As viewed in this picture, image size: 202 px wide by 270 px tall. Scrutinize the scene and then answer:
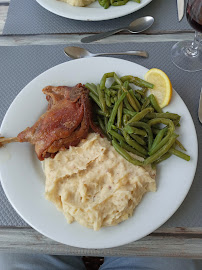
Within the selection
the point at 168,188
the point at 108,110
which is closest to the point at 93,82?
the point at 108,110

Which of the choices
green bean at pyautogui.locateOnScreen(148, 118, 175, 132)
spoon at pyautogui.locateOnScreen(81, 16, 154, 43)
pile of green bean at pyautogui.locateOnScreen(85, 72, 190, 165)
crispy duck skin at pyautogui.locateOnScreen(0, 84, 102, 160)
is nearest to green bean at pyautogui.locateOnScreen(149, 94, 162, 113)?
pile of green bean at pyautogui.locateOnScreen(85, 72, 190, 165)

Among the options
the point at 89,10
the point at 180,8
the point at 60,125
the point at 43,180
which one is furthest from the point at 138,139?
the point at 180,8

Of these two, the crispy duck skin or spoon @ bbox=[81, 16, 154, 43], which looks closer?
the crispy duck skin

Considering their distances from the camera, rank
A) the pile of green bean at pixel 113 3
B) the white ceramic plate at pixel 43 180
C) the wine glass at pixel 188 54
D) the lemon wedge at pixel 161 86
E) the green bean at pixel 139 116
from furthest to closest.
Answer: the pile of green bean at pixel 113 3 < the wine glass at pixel 188 54 < the lemon wedge at pixel 161 86 < the green bean at pixel 139 116 < the white ceramic plate at pixel 43 180

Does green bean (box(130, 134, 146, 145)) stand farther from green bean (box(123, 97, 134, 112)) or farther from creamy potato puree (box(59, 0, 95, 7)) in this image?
creamy potato puree (box(59, 0, 95, 7))

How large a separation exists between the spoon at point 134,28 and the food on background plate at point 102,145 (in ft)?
2.01

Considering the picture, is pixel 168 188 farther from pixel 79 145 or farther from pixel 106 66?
pixel 106 66

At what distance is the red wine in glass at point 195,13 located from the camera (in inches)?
74.4

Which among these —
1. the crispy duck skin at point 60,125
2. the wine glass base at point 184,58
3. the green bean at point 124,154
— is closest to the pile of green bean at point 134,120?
the green bean at point 124,154

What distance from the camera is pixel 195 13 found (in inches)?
75.8

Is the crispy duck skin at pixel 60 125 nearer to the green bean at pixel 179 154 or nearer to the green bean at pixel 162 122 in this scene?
the green bean at pixel 162 122

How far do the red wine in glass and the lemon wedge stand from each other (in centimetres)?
40

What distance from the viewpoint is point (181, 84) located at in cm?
228

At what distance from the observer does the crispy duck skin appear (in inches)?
72.5
